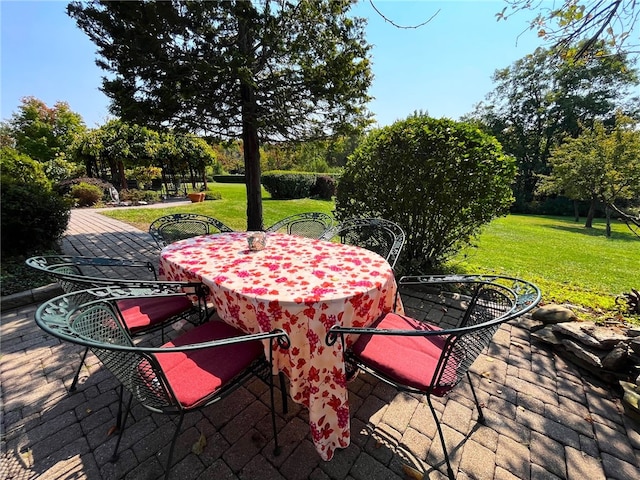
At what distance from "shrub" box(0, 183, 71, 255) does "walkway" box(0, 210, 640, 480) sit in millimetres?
2887

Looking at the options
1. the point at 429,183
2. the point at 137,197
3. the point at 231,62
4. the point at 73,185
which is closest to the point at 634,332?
the point at 429,183

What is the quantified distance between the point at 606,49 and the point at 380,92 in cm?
308

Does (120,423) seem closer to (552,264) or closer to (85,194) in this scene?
(552,264)

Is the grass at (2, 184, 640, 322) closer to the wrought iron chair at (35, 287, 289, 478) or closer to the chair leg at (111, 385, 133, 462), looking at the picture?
the wrought iron chair at (35, 287, 289, 478)

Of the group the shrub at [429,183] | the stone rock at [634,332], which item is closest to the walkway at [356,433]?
the stone rock at [634,332]

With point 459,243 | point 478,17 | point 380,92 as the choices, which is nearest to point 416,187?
point 459,243

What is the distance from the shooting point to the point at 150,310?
2027 millimetres

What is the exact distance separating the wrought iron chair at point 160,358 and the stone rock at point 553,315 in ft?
9.14

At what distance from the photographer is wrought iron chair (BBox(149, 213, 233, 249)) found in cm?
325

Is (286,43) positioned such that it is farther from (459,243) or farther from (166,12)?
(459,243)

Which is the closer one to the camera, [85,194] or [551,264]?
[551,264]

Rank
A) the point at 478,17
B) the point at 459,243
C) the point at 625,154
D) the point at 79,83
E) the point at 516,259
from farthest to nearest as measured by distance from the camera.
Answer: the point at 625,154
the point at 516,259
the point at 79,83
the point at 459,243
the point at 478,17

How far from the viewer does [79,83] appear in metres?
4.72

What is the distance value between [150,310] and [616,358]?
11.8ft
